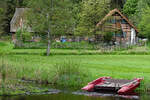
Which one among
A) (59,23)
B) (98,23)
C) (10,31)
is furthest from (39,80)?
(10,31)

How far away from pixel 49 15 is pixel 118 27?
102 ft

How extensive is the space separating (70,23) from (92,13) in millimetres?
24128

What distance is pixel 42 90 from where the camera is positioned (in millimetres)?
28109

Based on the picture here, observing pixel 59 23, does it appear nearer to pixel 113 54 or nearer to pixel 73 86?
pixel 113 54

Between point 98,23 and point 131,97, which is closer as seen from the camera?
point 131,97

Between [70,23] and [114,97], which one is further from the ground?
[70,23]

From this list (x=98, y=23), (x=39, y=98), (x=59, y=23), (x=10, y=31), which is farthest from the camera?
(x=10, y=31)

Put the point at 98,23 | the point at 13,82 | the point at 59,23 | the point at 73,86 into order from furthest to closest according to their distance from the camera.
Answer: the point at 98,23 < the point at 59,23 < the point at 73,86 < the point at 13,82

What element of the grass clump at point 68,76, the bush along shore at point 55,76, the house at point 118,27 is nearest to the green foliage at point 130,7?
the house at point 118,27

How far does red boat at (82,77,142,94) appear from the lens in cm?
2851

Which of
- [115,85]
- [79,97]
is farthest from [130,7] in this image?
[79,97]

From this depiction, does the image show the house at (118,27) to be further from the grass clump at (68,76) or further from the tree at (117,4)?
the grass clump at (68,76)

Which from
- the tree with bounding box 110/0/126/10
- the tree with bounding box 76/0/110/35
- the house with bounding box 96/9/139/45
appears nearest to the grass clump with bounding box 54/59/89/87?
the tree with bounding box 76/0/110/35

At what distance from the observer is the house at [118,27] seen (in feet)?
280
